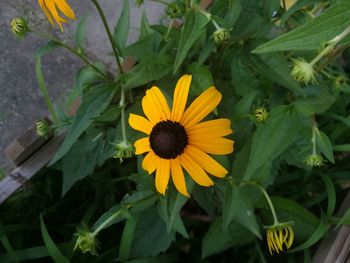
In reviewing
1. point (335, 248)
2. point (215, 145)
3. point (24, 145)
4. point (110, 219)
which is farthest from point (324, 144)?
point (24, 145)

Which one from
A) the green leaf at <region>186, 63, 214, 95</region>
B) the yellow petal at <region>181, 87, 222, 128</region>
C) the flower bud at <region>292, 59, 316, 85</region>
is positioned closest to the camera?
the flower bud at <region>292, 59, 316, 85</region>

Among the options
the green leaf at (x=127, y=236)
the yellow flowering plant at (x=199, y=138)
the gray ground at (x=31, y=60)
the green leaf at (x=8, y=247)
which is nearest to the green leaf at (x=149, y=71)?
the yellow flowering plant at (x=199, y=138)

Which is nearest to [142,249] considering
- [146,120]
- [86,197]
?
[86,197]

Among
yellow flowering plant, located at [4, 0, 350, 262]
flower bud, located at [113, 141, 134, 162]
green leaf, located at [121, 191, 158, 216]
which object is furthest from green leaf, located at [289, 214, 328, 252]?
flower bud, located at [113, 141, 134, 162]

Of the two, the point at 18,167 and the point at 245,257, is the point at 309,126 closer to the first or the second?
the point at 245,257

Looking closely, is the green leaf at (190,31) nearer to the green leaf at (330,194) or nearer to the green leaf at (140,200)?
the green leaf at (140,200)

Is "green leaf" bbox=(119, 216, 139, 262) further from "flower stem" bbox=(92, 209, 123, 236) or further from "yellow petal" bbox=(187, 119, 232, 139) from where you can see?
"yellow petal" bbox=(187, 119, 232, 139)

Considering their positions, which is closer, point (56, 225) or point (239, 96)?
point (239, 96)
